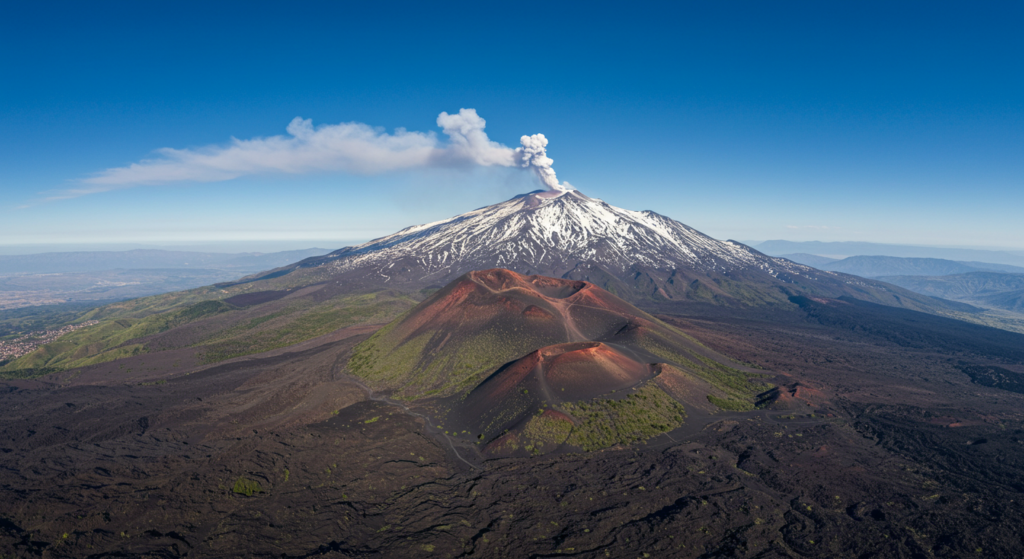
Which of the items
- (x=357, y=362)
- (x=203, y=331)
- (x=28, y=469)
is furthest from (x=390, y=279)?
(x=28, y=469)

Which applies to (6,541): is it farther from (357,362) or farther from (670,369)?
(670,369)

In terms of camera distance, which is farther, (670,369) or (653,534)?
(670,369)

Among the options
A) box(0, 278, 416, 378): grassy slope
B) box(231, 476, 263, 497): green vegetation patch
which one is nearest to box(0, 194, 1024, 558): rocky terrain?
box(231, 476, 263, 497): green vegetation patch

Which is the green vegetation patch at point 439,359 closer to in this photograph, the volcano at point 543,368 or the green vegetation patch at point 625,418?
the volcano at point 543,368

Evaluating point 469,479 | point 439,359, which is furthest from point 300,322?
point 469,479

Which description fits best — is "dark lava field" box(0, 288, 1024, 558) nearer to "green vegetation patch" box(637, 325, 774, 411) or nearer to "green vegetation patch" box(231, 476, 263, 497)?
"green vegetation patch" box(231, 476, 263, 497)
